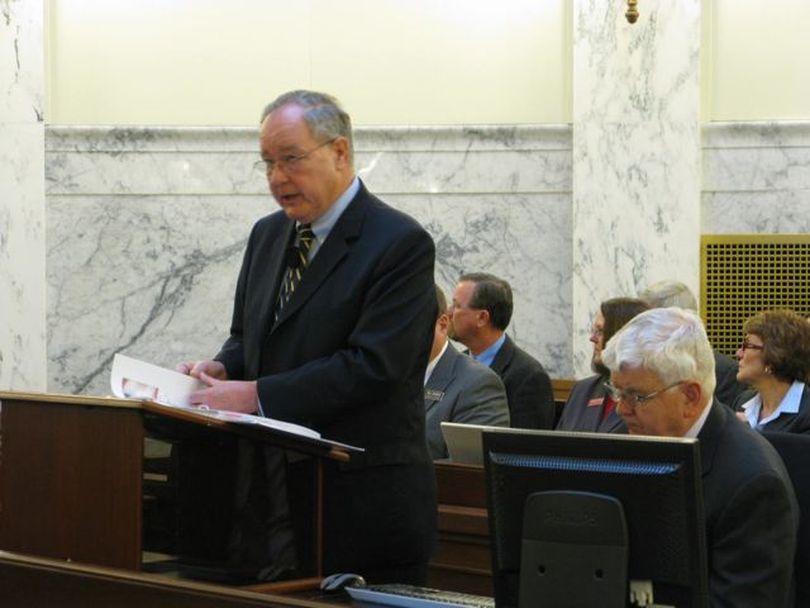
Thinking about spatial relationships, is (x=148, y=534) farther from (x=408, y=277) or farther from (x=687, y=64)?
(x=687, y=64)

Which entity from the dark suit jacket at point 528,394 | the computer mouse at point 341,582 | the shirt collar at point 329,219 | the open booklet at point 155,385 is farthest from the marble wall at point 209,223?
the computer mouse at point 341,582

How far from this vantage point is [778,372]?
624cm

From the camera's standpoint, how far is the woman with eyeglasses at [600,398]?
5.48 metres

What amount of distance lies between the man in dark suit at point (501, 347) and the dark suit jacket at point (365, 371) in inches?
127

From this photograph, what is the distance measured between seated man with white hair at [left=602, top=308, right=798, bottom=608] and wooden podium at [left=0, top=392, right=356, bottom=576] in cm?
75

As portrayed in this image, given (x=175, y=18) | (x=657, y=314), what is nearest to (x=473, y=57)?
(x=175, y=18)

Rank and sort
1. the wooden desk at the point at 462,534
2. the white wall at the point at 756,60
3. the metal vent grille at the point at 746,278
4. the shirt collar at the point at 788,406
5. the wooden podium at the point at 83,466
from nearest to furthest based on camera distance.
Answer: the wooden podium at the point at 83,466, the wooden desk at the point at 462,534, the shirt collar at the point at 788,406, the metal vent grille at the point at 746,278, the white wall at the point at 756,60

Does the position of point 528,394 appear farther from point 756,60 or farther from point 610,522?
point 610,522

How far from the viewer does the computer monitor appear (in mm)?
2625

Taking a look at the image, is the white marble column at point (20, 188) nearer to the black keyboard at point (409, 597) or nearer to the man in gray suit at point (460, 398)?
the man in gray suit at point (460, 398)

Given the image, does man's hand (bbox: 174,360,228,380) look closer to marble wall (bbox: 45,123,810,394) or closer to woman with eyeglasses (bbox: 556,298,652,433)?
woman with eyeglasses (bbox: 556,298,652,433)

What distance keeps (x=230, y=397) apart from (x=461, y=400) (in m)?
2.64

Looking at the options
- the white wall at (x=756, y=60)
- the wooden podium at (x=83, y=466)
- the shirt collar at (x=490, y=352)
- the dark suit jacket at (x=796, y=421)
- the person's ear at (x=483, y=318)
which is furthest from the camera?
the white wall at (x=756, y=60)

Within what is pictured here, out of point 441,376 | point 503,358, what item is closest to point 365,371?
point 441,376
